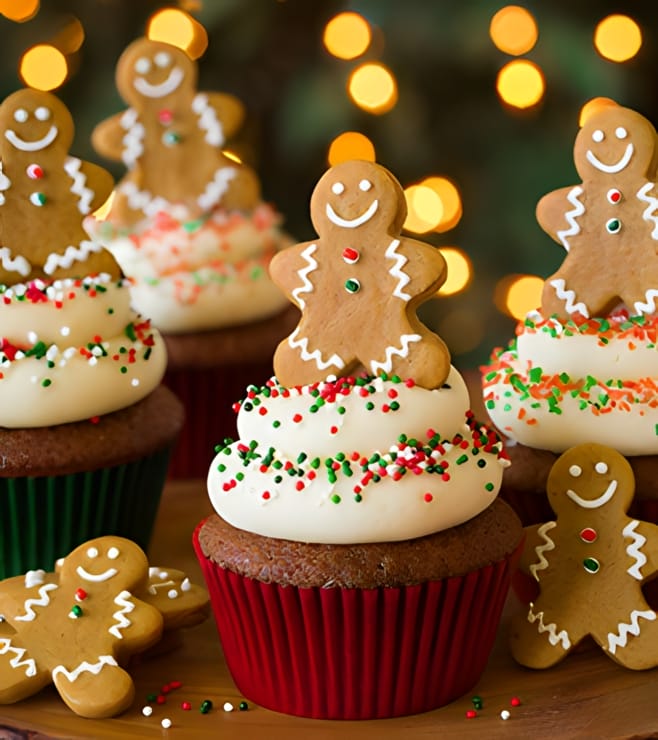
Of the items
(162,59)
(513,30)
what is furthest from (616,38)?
(162,59)

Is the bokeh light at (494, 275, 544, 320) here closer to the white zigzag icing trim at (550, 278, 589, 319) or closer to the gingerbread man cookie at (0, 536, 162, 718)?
the white zigzag icing trim at (550, 278, 589, 319)

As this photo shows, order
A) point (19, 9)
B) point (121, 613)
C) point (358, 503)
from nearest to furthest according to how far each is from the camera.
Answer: point (358, 503), point (121, 613), point (19, 9)

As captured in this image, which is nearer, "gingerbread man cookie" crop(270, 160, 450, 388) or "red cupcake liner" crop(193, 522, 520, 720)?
"red cupcake liner" crop(193, 522, 520, 720)

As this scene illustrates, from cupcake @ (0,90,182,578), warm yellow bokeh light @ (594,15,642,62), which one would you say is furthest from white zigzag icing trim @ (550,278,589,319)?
warm yellow bokeh light @ (594,15,642,62)

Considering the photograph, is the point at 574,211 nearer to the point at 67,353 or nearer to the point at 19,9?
the point at 67,353

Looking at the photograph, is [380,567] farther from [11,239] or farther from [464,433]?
[11,239]

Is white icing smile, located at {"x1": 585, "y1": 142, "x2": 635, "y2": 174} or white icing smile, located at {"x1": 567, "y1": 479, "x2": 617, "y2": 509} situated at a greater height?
white icing smile, located at {"x1": 585, "y1": 142, "x2": 635, "y2": 174}

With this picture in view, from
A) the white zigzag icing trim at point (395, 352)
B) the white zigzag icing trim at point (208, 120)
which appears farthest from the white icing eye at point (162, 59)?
the white zigzag icing trim at point (395, 352)
